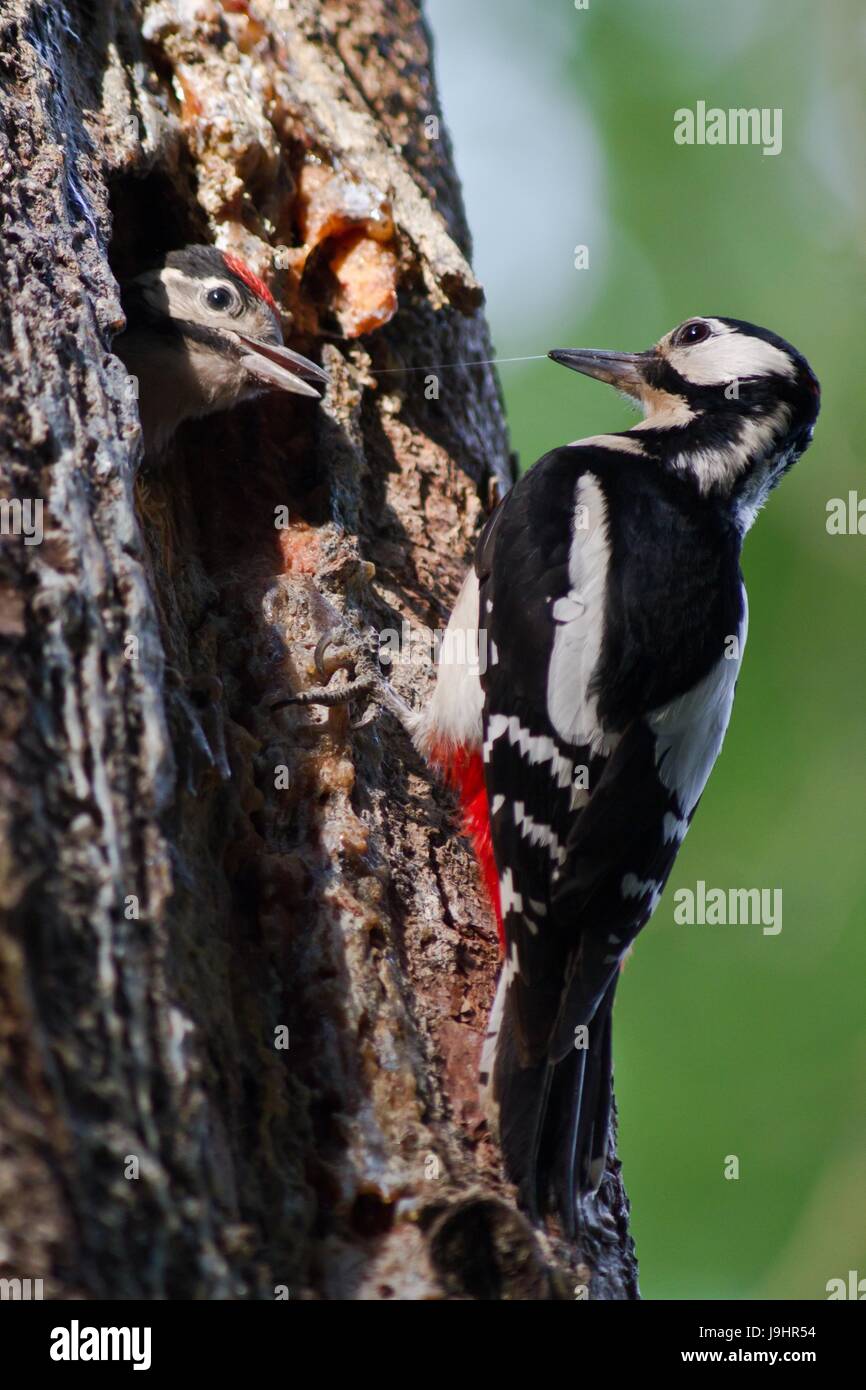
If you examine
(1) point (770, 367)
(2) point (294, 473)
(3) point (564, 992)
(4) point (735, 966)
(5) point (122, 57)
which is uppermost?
(5) point (122, 57)

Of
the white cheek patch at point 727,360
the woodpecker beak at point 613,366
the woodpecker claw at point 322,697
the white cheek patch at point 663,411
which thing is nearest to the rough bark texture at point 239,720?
the woodpecker claw at point 322,697

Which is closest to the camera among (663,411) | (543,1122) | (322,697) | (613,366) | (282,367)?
(543,1122)

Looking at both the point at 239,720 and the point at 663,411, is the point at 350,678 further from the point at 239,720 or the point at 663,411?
the point at 663,411

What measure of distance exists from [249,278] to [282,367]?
7.6 inches

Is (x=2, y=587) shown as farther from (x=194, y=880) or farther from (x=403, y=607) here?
(x=403, y=607)

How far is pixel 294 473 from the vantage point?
2.75 metres

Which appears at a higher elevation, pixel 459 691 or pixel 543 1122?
pixel 459 691

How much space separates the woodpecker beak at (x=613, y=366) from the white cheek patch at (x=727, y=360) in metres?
0.09

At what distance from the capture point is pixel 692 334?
3.24 m

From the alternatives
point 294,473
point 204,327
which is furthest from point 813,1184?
point 204,327

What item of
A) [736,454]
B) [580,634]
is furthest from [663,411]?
[580,634]

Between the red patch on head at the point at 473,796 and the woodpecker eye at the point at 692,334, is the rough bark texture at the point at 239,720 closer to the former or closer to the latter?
the red patch on head at the point at 473,796

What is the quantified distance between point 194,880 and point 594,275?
381 cm

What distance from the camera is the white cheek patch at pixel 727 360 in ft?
10.1
